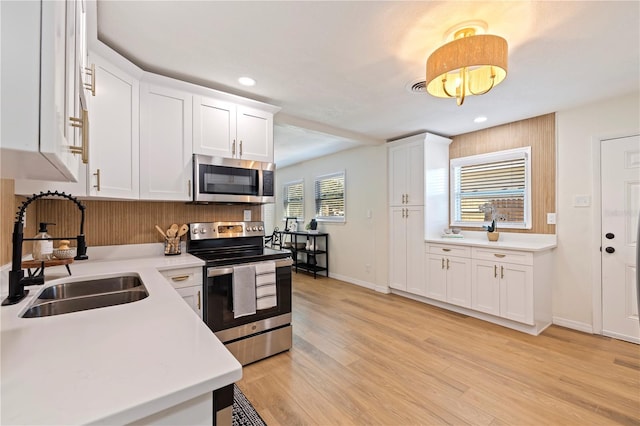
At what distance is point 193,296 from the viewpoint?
2.07 metres

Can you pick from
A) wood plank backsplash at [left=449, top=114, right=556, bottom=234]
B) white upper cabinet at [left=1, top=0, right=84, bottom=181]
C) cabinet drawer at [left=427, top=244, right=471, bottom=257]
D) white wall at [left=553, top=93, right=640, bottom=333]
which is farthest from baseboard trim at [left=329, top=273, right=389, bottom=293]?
white upper cabinet at [left=1, top=0, right=84, bottom=181]

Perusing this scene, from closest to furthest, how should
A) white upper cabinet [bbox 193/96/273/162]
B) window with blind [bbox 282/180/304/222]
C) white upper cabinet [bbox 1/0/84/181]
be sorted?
white upper cabinet [bbox 1/0/84/181] < white upper cabinet [bbox 193/96/273/162] < window with blind [bbox 282/180/304/222]

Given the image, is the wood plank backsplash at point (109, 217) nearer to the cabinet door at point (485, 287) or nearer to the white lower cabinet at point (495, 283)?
the white lower cabinet at point (495, 283)

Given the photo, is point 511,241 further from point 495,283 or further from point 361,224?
point 361,224

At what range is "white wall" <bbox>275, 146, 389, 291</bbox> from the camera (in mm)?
4488

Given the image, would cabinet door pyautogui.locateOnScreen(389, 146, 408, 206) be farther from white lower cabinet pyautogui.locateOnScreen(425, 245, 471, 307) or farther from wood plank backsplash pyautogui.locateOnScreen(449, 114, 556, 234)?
wood plank backsplash pyautogui.locateOnScreen(449, 114, 556, 234)

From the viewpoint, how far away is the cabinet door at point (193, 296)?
79.9 inches

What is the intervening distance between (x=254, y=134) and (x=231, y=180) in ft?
1.74

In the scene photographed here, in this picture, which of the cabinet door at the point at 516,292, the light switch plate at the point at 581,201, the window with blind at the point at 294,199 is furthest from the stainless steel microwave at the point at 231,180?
the window with blind at the point at 294,199

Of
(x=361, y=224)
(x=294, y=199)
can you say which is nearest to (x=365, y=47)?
(x=361, y=224)

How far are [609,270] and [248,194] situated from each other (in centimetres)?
360

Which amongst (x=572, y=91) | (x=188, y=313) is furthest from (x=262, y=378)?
(x=572, y=91)

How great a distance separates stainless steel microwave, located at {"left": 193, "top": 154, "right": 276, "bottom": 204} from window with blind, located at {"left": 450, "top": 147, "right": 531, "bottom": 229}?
2745 millimetres

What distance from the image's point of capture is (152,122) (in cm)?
223
